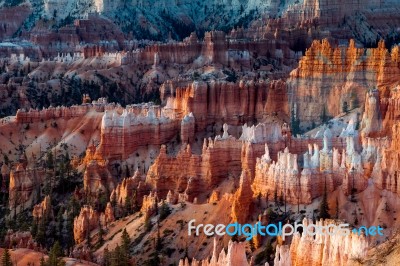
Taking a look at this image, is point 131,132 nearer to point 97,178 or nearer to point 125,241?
point 97,178

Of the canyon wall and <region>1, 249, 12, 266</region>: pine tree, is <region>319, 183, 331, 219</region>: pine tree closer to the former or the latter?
<region>1, 249, 12, 266</region>: pine tree

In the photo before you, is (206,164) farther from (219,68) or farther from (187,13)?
(187,13)

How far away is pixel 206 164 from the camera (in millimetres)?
55969

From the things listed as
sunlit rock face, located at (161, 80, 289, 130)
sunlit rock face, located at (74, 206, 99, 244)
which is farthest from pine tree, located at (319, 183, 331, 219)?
sunlit rock face, located at (161, 80, 289, 130)

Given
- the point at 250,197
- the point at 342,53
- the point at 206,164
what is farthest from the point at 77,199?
the point at 342,53

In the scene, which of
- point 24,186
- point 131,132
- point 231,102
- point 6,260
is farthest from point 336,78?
point 6,260

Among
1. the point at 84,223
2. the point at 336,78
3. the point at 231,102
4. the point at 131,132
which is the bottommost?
the point at 84,223

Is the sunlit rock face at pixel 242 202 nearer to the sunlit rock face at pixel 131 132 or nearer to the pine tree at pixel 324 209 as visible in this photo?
the pine tree at pixel 324 209

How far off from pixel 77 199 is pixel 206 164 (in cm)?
1059

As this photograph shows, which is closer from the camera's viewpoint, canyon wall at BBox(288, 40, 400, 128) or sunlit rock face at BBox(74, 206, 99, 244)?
sunlit rock face at BBox(74, 206, 99, 244)

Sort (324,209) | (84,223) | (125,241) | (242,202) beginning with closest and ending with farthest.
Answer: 1. (324,209)
2. (125,241)
3. (242,202)
4. (84,223)

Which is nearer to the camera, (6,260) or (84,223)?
(6,260)

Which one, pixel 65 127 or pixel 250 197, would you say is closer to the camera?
pixel 250 197

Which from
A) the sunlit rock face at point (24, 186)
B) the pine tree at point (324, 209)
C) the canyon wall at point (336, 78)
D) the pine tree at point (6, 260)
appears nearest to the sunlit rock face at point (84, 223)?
the sunlit rock face at point (24, 186)
